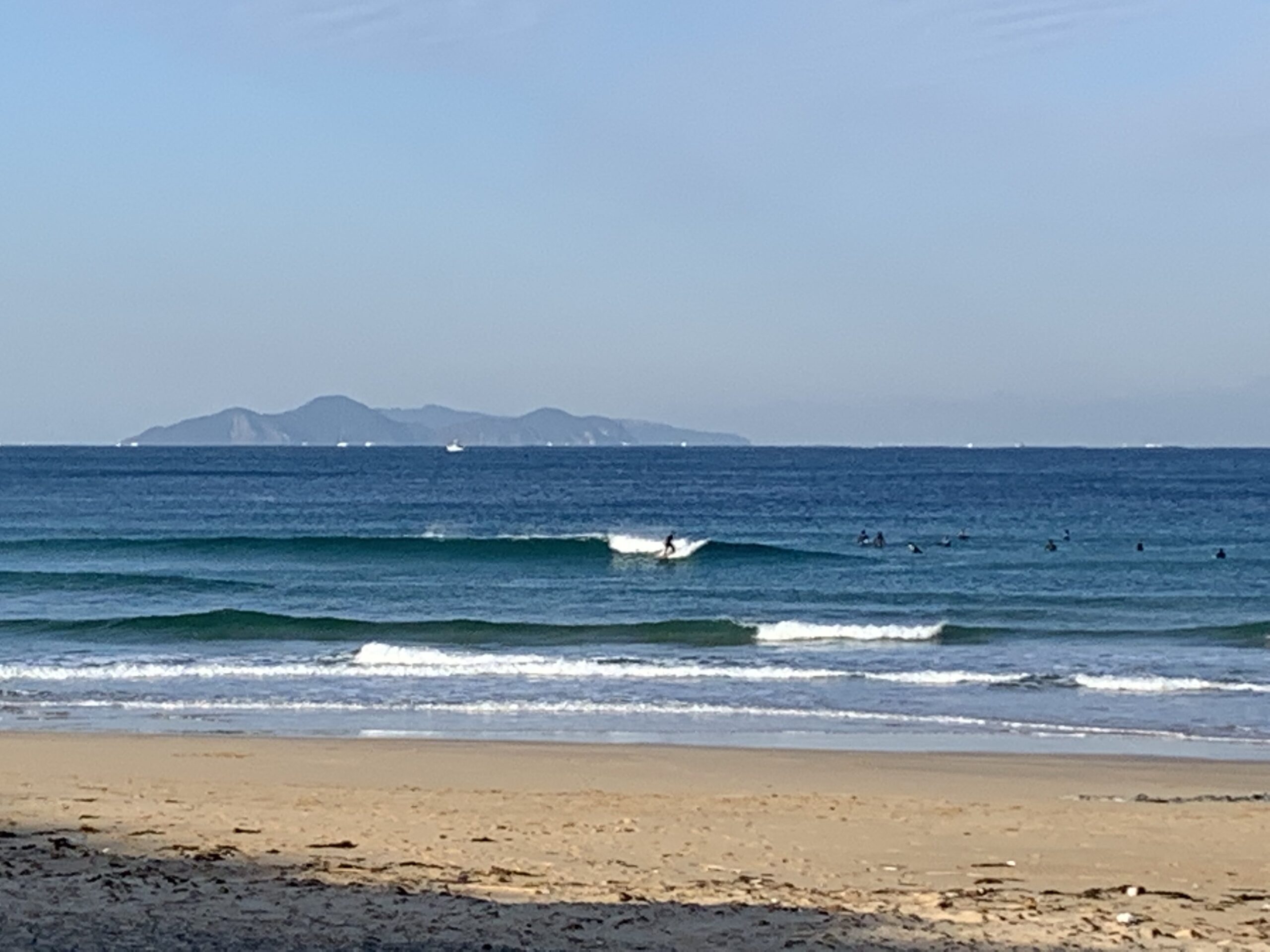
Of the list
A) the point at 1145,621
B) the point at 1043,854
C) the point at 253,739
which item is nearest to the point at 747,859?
the point at 1043,854

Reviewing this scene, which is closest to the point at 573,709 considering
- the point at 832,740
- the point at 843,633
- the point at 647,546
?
the point at 832,740

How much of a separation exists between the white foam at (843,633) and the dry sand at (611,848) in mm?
11195

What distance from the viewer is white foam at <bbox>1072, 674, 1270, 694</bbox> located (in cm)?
1983

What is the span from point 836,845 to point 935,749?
5412 millimetres

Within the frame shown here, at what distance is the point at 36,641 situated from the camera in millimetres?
25250

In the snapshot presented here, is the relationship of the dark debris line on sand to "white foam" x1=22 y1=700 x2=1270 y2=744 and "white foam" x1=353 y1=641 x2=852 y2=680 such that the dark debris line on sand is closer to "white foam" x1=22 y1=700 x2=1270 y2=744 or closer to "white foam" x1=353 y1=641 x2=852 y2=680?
"white foam" x1=22 y1=700 x2=1270 y2=744

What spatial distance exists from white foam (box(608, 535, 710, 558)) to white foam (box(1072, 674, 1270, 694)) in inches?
871

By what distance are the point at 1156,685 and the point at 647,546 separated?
80.4 feet

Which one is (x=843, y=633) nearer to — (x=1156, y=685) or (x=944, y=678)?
(x=944, y=678)

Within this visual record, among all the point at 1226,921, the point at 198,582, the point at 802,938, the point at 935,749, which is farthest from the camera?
the point at 198,582

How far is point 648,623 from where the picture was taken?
91.4ft

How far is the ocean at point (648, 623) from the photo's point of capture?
17531 mm

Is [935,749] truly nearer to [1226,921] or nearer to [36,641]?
[1226,921]

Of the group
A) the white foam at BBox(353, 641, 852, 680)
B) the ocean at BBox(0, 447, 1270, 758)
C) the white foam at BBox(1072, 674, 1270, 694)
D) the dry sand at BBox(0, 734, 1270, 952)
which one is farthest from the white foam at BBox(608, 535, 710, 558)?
the dry sand at BBox(0, 734, 1270, 952)
